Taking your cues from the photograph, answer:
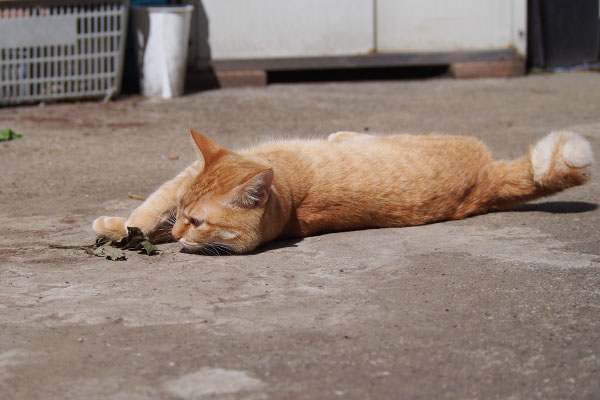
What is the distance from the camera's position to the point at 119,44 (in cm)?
778

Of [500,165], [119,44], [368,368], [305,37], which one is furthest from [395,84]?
[368,368]

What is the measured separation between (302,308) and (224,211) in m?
0.85

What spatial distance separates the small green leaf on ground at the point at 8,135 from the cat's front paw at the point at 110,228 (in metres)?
2.77

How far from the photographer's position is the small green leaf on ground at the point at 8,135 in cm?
633

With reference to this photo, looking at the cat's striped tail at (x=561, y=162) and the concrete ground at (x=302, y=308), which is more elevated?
the cat's striped tail at (x=561, y=162)

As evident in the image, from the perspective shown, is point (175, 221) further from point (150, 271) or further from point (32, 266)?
point (32, 266)

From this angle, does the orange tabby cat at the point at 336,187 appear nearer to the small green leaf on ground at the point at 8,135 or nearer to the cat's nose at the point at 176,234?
the cat's nose at the point at 176,234

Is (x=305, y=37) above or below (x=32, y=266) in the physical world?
above

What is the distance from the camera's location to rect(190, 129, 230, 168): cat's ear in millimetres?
3928

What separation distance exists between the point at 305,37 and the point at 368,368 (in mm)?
6664

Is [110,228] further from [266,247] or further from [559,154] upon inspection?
[559,154]

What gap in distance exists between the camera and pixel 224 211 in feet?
12.3

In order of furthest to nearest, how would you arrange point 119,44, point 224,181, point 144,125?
point 119,44
point 144,125
point 224,181

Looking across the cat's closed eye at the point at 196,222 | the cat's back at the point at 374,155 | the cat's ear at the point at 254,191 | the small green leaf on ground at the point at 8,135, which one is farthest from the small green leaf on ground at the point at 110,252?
the small green leaf on ground at the point at 8,135
